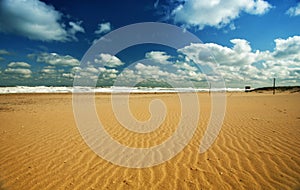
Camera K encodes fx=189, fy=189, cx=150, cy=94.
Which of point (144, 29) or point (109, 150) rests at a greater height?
point (144, 29)

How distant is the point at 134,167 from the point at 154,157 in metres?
0.79

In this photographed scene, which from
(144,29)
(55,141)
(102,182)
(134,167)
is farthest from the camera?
(144,29)

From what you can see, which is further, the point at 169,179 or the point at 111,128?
the point at 111,128

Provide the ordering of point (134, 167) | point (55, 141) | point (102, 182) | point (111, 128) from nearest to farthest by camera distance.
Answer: point (102, 182)
point (134, 167)
point (55, 141)
point (111, 128)

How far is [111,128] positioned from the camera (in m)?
8.59

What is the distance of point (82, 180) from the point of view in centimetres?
387

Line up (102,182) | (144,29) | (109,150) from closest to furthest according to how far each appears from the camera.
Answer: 1. (102,182)
2. (109,150)
3. (144,29)

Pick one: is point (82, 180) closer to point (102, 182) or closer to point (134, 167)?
point (102, 182)

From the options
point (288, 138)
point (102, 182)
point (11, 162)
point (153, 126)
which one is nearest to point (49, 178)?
point (102, 182)

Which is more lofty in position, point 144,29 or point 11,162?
point 144,29

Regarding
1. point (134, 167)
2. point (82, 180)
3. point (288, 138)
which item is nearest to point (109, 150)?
point (134, 167)

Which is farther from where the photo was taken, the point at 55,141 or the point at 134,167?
the point at 55,141

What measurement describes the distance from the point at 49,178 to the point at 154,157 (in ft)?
8.28

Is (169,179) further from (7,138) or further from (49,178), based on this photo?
(7,138)
